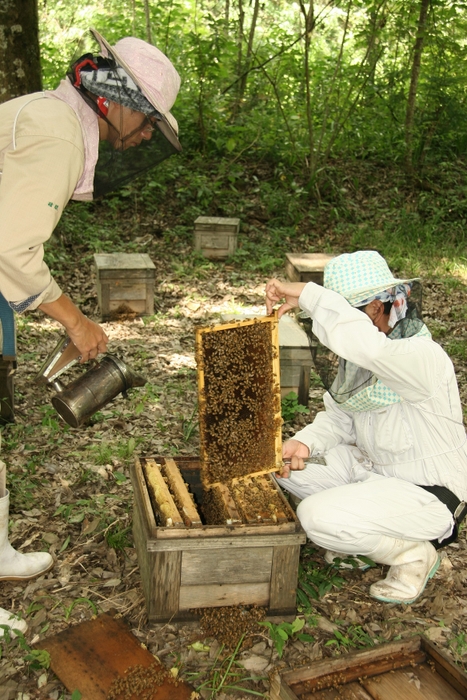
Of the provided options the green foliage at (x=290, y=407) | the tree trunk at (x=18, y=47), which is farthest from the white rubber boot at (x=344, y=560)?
the tree trunk at (x=18, y=47)

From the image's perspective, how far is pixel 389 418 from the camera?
10.3ft

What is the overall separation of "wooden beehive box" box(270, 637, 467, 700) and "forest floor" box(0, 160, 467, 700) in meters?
0.20

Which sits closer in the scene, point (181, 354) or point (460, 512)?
point (460, 512)

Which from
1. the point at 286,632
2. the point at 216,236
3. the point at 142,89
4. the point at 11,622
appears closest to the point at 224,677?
the point at 286,632

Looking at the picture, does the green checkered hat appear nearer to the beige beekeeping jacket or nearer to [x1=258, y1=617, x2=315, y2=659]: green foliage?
the beige beekeeping jacket

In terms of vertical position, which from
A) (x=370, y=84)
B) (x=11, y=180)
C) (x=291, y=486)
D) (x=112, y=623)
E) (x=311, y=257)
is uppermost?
Result: (x=370, y=84)

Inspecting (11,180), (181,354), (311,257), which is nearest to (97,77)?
(11,180)

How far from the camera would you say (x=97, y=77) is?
2.57 metres

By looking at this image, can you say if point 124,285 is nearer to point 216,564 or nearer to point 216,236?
point 216,236

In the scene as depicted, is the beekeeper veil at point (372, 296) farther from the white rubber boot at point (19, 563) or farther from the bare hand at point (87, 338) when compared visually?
the white rubber boot at point (19, 563)

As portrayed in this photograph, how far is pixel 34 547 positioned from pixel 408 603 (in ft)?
6.15

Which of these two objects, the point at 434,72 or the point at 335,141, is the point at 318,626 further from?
the point at 434,72

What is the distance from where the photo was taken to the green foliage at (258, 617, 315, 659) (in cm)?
279

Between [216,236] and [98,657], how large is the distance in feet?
20.2
